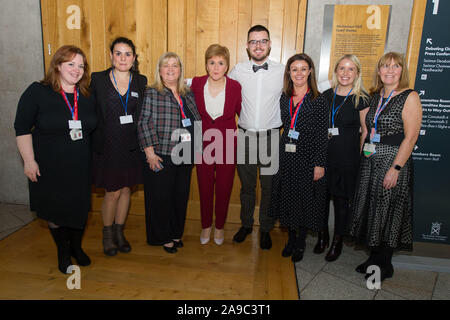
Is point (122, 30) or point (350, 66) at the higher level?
point (122, 30)

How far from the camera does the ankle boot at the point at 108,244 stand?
2.77m

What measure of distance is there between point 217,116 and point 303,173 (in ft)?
2.86

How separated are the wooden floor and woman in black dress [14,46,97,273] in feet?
1.35

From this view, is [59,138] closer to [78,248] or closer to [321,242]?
[78,248]

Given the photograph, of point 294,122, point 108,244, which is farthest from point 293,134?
point 108,244

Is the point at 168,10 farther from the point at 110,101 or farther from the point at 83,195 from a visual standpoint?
the point at 83,195

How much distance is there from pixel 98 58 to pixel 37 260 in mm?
2154

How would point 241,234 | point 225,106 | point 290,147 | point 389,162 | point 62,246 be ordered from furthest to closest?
point 241,234, point 225,106, point 290,147, point 62,246, point 389,162

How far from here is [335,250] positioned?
2.82 metres

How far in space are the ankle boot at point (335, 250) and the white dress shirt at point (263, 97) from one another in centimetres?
115

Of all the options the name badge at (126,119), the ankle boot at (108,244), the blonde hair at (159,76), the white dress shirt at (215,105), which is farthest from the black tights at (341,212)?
the ankle boot at (108,244)
